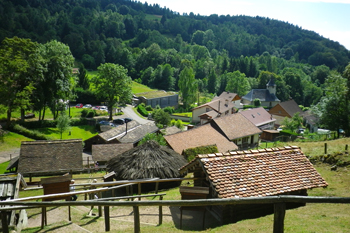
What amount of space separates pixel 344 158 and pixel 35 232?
18387mm

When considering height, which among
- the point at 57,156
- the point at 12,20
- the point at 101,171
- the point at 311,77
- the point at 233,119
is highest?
the point at 12,20

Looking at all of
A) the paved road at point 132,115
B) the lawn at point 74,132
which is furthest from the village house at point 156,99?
the lawn at point 74,132

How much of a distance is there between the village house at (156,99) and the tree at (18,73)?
37650 millimetres

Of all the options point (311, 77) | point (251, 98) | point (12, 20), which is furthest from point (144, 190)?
point (311, 77)

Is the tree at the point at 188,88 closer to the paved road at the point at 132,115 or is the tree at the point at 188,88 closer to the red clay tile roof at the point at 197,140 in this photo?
the paved road at the point at 132,115

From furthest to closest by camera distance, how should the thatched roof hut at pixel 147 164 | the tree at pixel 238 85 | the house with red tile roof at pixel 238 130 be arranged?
the tree at pixel 238 85 → the house with red tile roof at pixel 238 130 → the thatched roof hut at pixel 147 164

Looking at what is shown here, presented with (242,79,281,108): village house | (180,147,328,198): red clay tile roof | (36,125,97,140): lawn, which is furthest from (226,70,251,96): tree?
(180,147,328,198): red clay tile roof

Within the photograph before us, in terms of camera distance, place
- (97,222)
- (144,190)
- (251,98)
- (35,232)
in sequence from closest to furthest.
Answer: (35,232) < (97,222) < (144,190) < (251,98)

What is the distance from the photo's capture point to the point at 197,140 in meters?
33.1

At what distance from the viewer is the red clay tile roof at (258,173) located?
11.8 metres

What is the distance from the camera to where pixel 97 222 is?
1049 centimetres

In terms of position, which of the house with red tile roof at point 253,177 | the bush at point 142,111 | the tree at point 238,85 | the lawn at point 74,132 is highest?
the tree at point 238,85

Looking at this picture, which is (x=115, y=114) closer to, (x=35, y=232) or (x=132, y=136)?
(x=132, y=136)

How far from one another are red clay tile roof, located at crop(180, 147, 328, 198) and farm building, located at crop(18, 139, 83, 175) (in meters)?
15.3
